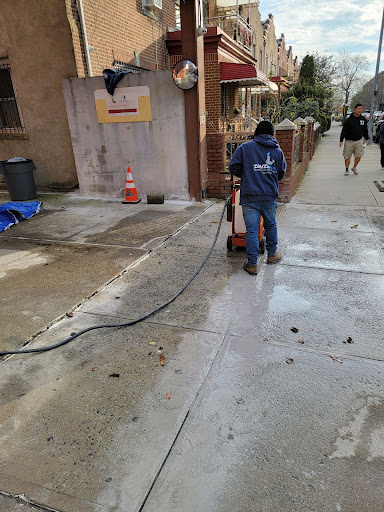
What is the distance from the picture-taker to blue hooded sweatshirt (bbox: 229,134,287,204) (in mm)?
4223

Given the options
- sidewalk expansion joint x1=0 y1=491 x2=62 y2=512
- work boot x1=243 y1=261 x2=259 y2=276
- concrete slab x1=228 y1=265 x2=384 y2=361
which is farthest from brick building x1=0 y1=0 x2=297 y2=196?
sidewalk expansion joint x1=0 y1=491 x2=62 y2=512

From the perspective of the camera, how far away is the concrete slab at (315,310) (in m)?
3.05

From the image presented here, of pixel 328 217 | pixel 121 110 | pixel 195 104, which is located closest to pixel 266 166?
pixel 328 217

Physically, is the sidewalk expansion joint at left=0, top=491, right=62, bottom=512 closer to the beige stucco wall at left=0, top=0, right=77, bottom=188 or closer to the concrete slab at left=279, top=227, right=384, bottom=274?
the concrete slab at left=279, top=227, right=384, bottom=274

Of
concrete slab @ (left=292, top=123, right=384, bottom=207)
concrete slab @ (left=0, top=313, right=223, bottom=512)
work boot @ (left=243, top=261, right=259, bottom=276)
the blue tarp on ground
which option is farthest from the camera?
concrete slab @ (left=292, top=123, right=384, bottom=207)

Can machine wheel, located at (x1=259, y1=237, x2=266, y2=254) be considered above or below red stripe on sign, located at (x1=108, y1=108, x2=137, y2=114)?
below

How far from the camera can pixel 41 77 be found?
28.4 feet

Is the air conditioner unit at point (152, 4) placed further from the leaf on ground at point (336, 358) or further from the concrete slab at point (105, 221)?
the leaf on ground at point (336, 358)

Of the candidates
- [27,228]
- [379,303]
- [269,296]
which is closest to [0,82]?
[27,228]

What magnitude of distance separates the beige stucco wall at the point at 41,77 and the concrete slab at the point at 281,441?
8.01 meters

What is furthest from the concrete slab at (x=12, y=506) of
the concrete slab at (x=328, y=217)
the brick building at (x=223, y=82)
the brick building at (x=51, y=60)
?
the brick building at (x=51, y=60)

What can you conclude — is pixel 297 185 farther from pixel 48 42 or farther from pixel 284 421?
pixel 284 421

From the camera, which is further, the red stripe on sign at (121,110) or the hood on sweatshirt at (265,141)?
the red stripe on sign at (121,110)

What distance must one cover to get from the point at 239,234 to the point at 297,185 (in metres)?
5.02
